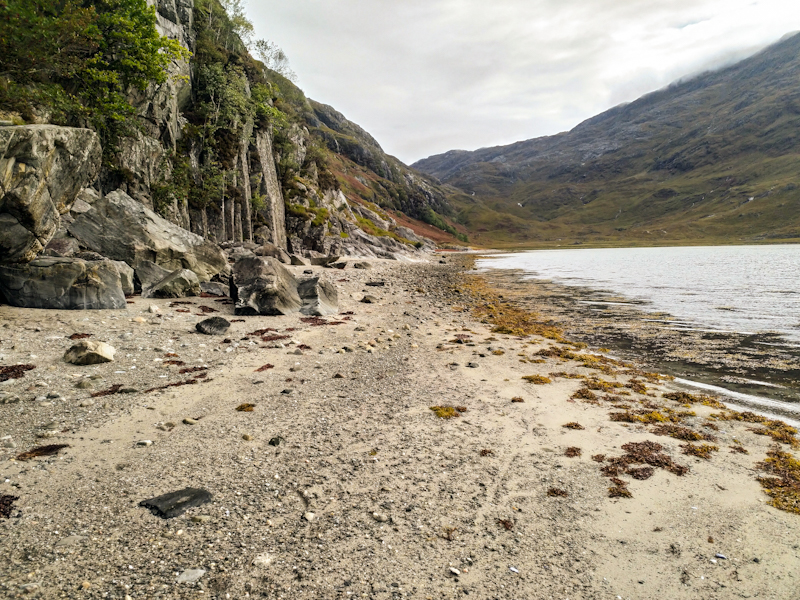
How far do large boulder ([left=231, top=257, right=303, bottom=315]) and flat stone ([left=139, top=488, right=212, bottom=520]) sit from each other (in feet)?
43.4

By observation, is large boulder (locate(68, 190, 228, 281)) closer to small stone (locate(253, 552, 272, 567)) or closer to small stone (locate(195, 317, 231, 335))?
small stone (locate(195, 317, 231, 335))

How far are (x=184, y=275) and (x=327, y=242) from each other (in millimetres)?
45307

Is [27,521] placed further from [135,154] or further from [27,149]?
[135,154]

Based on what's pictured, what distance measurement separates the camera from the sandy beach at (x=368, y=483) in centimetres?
453

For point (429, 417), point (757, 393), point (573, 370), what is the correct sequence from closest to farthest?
point (429, 417), point (757, 393), point (573, 370)

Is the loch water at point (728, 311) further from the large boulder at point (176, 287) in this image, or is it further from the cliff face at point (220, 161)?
the cliff face at point (220, 161)

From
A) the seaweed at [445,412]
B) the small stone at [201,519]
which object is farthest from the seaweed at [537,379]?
the small stone at [201,519]

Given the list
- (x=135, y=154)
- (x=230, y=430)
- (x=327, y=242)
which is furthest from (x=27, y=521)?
(x=327, y=242)

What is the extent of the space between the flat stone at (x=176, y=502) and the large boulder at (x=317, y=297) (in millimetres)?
13841

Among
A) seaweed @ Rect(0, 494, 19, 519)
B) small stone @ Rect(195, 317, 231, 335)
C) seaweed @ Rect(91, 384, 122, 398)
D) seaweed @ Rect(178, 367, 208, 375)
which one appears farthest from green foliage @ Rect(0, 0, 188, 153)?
seaweed @ Rect(0, 494, 19, 519)

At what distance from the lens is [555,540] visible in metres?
5.32

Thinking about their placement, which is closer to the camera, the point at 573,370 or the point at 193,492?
the point at 193,492

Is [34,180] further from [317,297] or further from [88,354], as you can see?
[317,297]

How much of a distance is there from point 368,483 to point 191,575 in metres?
2.74
